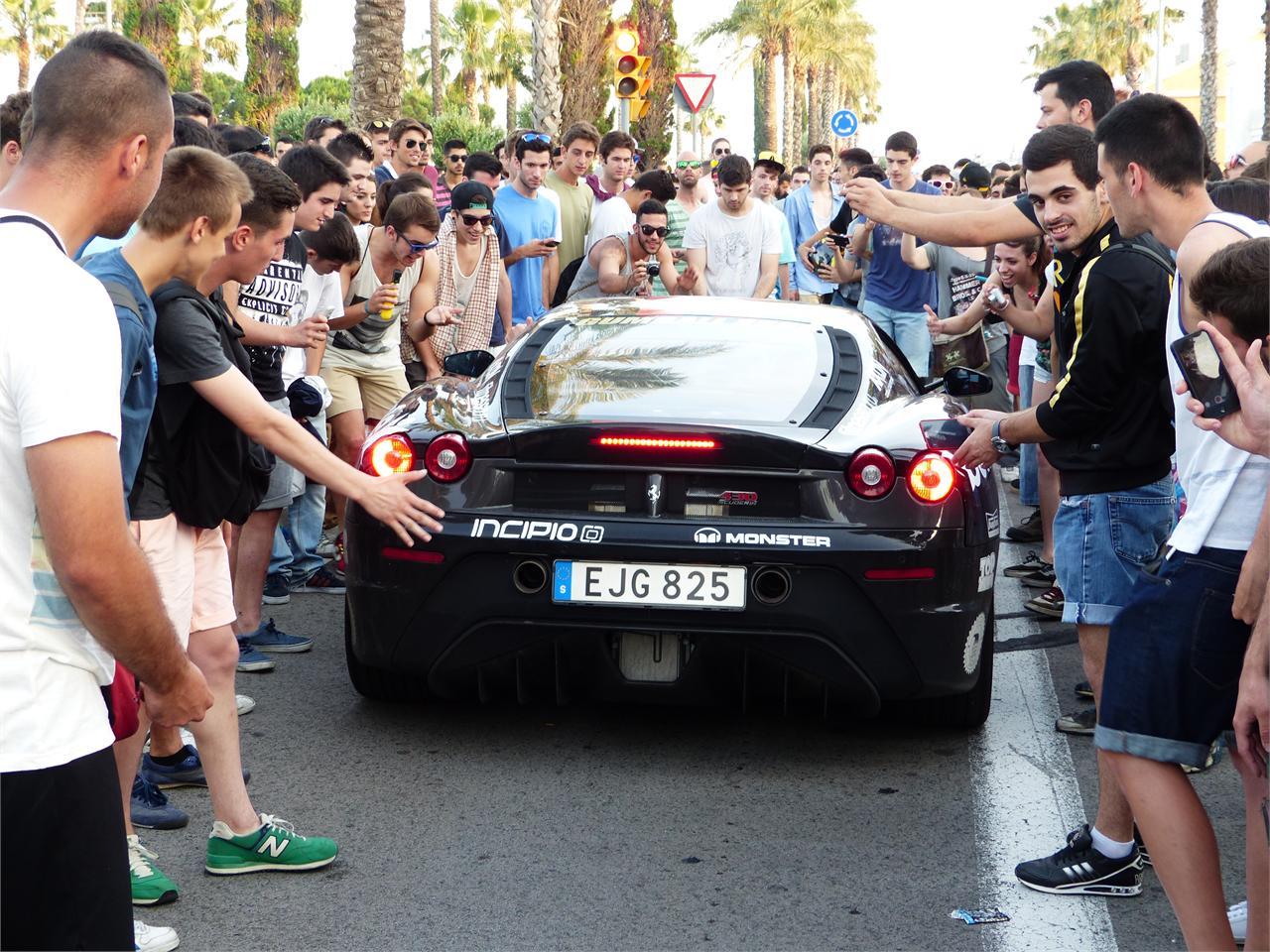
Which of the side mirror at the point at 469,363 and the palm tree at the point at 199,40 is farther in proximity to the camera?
the palm tree at the point at 199,40

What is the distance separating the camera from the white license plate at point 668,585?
15.1 feet

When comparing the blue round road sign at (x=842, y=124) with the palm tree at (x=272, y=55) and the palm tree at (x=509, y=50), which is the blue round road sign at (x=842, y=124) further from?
the palm tree at (x=509, y=50)

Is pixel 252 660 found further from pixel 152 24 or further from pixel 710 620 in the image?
pixel 152 24

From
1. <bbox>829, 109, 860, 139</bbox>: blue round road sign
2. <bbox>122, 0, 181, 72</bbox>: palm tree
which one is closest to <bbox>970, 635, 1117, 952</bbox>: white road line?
<bbox>829, 109, 860, 139</bbox>: blue round road sign

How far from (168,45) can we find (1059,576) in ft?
134

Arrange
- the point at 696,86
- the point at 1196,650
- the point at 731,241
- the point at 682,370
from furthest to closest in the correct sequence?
1. the point at 696,86
2. the point at 731,241
3. the point at 682,370
4. the point at 1196,650

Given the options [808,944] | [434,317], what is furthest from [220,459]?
[434,317]

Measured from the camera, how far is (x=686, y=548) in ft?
15.1

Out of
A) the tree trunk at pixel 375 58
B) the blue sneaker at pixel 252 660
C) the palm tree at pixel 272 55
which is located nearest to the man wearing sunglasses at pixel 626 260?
the blue sneaker at pixel 252 660

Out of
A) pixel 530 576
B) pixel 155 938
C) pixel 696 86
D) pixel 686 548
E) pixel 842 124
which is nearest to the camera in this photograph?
pixel 155 938

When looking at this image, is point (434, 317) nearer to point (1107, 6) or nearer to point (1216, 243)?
point (1216, 243)

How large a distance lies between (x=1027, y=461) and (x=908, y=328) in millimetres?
2265

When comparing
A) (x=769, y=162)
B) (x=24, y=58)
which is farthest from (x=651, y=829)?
(x=24, y=58)

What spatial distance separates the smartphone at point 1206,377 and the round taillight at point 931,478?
1.70 meters
